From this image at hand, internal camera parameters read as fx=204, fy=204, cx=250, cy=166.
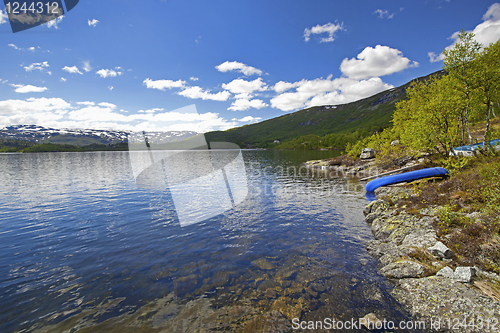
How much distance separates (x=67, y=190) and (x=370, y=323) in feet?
142

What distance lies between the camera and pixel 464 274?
8836mm

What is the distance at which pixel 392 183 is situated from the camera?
30.8 metres

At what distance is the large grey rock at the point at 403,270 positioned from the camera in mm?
10211

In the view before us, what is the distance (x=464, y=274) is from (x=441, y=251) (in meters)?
1.98

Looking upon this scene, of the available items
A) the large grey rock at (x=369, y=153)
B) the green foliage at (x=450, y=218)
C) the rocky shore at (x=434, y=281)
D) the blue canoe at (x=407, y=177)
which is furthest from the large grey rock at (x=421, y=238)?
the large grey rock at (x=369, y=153)

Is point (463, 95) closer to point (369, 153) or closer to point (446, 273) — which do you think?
point (446, 273)

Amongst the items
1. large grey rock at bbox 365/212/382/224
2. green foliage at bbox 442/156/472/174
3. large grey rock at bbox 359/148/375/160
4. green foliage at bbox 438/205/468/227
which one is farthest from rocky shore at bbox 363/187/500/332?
large grey rock at bbox 359/148/375/160

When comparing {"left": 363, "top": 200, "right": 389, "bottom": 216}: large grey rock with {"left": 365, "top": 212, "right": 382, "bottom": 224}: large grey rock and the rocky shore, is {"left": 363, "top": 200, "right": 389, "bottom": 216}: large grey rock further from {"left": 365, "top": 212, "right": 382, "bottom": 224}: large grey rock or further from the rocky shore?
the rocky shore

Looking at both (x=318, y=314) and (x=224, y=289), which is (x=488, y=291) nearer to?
(x=318, y=314)

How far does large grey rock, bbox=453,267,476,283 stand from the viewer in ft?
28.4

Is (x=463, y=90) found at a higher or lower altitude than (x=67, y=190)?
higher

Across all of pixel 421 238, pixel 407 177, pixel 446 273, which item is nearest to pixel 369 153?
pixel 407 177

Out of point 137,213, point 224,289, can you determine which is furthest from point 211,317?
point 137,213

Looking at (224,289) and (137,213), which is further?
(137,213)
